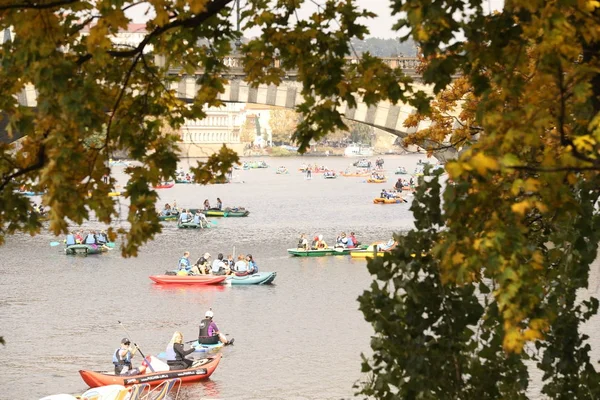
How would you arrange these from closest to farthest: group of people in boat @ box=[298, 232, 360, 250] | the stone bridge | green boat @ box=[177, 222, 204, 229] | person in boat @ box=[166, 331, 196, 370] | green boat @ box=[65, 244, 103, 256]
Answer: person in boat @ box=[166, 331, 196, 370] → the stone bridge → group of people in boat @ box=[298, 232, 360, 250] → green boat @ box=[65, 244, 103, 256] → green boat @ box=[177, 222, 204, 229]

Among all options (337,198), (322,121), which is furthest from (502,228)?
(337,198)

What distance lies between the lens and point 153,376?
2653 centimetres

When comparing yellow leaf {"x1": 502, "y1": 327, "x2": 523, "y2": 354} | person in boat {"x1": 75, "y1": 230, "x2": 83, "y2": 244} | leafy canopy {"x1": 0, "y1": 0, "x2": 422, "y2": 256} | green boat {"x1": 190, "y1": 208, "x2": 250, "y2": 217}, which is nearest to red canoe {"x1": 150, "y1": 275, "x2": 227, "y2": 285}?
person in boat {"x1": 75, "y1": 230, "x2": 83, "y2": 244}

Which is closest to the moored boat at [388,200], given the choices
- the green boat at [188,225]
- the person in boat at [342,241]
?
the green boat at [188,225]

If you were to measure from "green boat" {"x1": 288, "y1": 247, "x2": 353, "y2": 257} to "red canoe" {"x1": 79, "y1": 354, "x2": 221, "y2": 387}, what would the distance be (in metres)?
22.1

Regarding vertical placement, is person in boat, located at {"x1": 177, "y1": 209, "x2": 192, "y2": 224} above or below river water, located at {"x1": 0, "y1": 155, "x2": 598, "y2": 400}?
above

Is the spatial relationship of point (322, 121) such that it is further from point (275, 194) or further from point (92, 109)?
point (275, 194)

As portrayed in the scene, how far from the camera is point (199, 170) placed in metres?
9.79

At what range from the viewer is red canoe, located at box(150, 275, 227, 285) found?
42.8 meters

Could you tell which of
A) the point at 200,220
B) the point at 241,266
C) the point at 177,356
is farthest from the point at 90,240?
the point at 177,356

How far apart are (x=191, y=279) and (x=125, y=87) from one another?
1352 inches

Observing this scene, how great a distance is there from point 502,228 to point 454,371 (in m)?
2.45

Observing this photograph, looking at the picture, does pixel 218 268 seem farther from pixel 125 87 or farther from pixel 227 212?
pixel 125 87

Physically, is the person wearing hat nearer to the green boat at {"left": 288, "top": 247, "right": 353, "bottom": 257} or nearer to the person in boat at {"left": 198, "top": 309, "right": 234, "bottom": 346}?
the green boat at {"left": 288, "top": 247, "right": 353, "bottom": 257}
